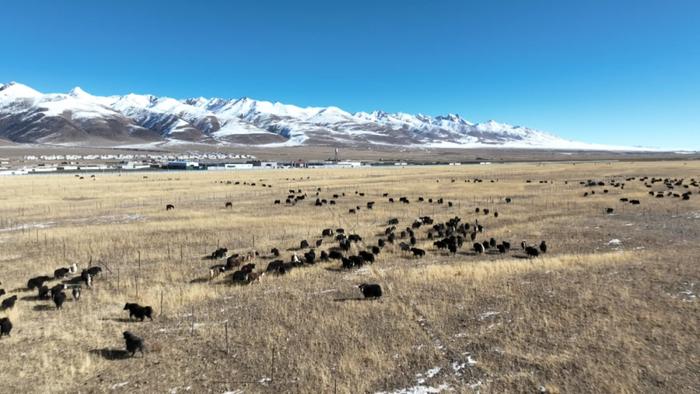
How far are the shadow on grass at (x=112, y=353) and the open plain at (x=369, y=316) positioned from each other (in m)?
0.05

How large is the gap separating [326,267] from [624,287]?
37.7ft

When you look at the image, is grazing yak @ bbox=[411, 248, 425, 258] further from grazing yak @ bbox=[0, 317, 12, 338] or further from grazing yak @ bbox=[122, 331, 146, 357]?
grazing yak @ bbox=[0, 317, 12, 338]

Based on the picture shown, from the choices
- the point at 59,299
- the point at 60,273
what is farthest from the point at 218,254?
the point at 59,299

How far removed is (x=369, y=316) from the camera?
13492 mm

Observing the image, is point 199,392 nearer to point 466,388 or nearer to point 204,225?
point 466,388

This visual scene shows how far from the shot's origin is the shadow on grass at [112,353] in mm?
11164

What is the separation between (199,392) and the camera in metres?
9.69

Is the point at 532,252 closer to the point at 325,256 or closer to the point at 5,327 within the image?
the point at 325,256

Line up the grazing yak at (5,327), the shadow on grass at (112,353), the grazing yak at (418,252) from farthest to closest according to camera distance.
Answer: the grazing yak at (418,252), the grazing yak at (5,327), the shadow on grass at (112,353)

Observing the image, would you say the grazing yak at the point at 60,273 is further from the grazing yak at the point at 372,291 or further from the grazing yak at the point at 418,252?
the grazing yak at the point at 418,252

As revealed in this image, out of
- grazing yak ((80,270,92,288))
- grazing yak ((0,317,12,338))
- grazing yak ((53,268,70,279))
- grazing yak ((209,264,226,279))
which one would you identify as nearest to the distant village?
grazing yak ((53,268,70,279))

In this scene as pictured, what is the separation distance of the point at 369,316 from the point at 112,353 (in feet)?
23.6

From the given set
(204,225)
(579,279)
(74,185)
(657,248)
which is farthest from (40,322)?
(74,185)

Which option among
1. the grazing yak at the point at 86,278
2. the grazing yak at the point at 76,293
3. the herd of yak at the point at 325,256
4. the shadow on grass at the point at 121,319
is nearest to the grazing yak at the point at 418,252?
the herd of yak at the point at 325,256
